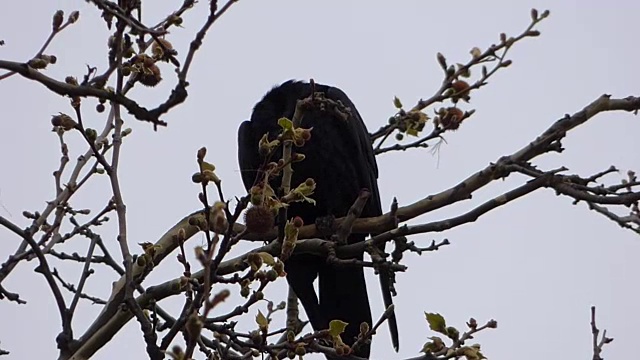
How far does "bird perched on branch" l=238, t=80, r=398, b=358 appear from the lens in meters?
4.46

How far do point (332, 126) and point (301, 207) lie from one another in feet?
1.46

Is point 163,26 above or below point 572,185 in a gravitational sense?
above

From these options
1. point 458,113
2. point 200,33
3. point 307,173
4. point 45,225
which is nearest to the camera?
point 200,33

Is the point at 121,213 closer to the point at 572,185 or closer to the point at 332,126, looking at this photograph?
the point at 572,185

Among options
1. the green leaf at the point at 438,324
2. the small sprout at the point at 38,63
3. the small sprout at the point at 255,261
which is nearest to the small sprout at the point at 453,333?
the green leaf at the point at 438,324

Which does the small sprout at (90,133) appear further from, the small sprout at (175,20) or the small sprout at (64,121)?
the small sprout at (175,20)

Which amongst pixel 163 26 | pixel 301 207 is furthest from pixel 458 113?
pixel 301 207

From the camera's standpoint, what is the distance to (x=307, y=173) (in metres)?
4.50

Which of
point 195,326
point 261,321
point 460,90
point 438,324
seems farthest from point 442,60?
point 195,326

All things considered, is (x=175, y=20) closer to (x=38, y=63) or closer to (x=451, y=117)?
(x=38, y=63)

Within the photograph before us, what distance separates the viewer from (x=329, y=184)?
4.47 metres

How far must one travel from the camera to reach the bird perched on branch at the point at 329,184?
4461mm

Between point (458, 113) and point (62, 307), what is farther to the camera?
point (458, 113)

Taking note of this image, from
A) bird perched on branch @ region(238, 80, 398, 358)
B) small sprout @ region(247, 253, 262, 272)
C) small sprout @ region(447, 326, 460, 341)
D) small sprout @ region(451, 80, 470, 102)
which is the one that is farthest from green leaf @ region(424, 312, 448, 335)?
bird perched on branch @ region(238, 80, 398, 358)
